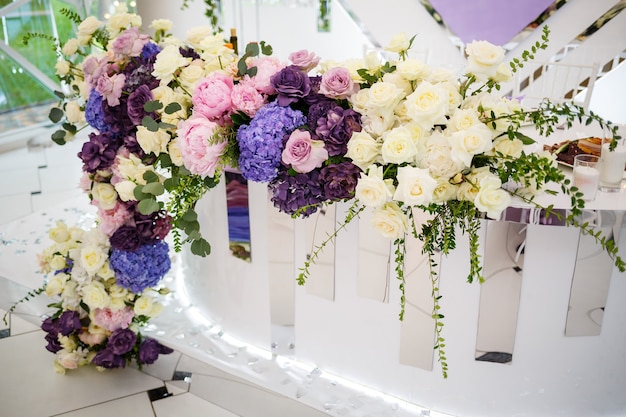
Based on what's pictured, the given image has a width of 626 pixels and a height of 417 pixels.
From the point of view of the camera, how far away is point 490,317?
201 centimetres

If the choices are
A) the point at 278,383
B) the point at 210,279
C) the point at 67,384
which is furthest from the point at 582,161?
the point at 67,384

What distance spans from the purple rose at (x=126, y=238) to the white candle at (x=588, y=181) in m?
1.59

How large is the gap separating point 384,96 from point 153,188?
0.80 meters

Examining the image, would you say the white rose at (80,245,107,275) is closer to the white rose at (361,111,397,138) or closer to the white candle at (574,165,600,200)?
the white rose at (361,111,397,138)

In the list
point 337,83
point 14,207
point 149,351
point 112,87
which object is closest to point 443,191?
point 337,83

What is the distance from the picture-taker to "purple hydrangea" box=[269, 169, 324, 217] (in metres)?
1.68

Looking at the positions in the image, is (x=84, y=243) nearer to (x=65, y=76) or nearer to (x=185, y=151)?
(x=65, y=76)

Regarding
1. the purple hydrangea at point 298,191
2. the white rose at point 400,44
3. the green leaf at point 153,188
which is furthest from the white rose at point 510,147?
the green leaf at point 153,188

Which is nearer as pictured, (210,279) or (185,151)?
(185,151)

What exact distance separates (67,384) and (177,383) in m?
0.46

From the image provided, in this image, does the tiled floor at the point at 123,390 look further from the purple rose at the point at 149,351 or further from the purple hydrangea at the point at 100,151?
the purple hydrangea at the point at 100,151

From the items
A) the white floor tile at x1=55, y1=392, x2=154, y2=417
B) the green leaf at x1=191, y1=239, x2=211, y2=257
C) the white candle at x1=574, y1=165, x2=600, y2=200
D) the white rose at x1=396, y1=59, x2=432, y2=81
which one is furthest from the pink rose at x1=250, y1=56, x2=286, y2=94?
the white floor tile at x1=55, y1=392, x2=154, y2=417

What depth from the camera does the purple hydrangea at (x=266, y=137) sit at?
1629mm

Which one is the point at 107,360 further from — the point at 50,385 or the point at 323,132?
the point at 323,132
